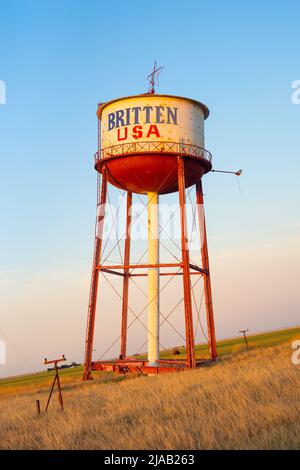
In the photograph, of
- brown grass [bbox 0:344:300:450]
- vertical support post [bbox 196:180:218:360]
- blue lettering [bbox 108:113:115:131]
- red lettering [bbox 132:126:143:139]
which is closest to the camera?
brown grass [bbox 0:344:300:450]

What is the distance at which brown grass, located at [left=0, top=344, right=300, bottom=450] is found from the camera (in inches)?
354

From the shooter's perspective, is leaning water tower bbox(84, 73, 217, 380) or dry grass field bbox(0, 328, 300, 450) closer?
dry grass field bbox(0, 328, 300, 450)

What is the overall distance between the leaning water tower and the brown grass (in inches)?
336

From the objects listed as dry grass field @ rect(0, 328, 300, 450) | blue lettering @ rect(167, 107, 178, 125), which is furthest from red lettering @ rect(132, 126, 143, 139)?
dry grass field @ rect(0, 328, 300, 450)

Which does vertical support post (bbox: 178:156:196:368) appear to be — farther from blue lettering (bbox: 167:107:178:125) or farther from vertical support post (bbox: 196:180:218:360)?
blue lettering (bbox: 167:107:178:125)

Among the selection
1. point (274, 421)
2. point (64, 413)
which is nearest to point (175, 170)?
point (64, 413)

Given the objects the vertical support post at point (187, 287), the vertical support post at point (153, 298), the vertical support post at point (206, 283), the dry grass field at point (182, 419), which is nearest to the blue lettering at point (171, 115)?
the vertical support post at point (187, 287)

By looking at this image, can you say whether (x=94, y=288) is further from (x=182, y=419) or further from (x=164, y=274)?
(x=182, y=419)

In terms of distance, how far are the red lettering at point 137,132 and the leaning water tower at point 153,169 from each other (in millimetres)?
46

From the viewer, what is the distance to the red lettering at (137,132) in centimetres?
2455

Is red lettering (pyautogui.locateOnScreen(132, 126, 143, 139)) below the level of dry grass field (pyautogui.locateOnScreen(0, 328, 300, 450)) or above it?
above

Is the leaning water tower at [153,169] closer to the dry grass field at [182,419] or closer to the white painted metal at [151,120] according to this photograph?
the white painted metal at [151,120]

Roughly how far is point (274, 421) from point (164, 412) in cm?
295
